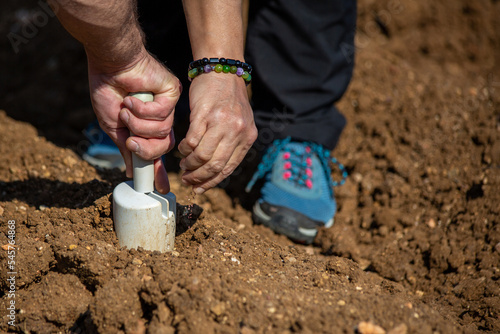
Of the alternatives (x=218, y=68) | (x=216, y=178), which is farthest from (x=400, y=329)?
(x=218, y=68)

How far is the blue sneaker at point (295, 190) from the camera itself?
207cm

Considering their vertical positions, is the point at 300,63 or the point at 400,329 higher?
the point at 300,63

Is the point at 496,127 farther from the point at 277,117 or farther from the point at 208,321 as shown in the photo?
the point at 208,321

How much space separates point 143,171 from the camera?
1.44 m

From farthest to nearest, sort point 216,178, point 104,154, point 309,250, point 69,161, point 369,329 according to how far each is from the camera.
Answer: point 104,154 → point 69,161 → point 309,250 → point 216,178 → point 369,329

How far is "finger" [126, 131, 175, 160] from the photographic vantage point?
1372mm

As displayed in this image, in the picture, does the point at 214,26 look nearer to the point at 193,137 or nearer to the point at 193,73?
the point at 193,73

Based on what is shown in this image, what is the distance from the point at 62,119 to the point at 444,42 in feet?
10.3

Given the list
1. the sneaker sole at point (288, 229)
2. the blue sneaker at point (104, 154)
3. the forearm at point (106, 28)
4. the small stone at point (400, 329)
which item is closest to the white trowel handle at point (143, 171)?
the forearm at point (106, 28)

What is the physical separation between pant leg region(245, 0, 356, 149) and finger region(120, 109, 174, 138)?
96cm

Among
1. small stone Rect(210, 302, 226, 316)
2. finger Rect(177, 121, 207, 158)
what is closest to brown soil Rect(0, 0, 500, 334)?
small stone Rect(210, 302, 226, 316)

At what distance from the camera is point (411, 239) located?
2018mm

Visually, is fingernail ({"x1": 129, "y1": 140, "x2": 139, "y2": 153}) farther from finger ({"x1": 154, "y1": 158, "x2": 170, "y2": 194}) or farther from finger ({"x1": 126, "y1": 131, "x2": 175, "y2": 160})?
finger ({"x1": 154, "y1": 158, "x2": 170, "y2": 194})

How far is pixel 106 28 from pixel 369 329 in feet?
3.55
